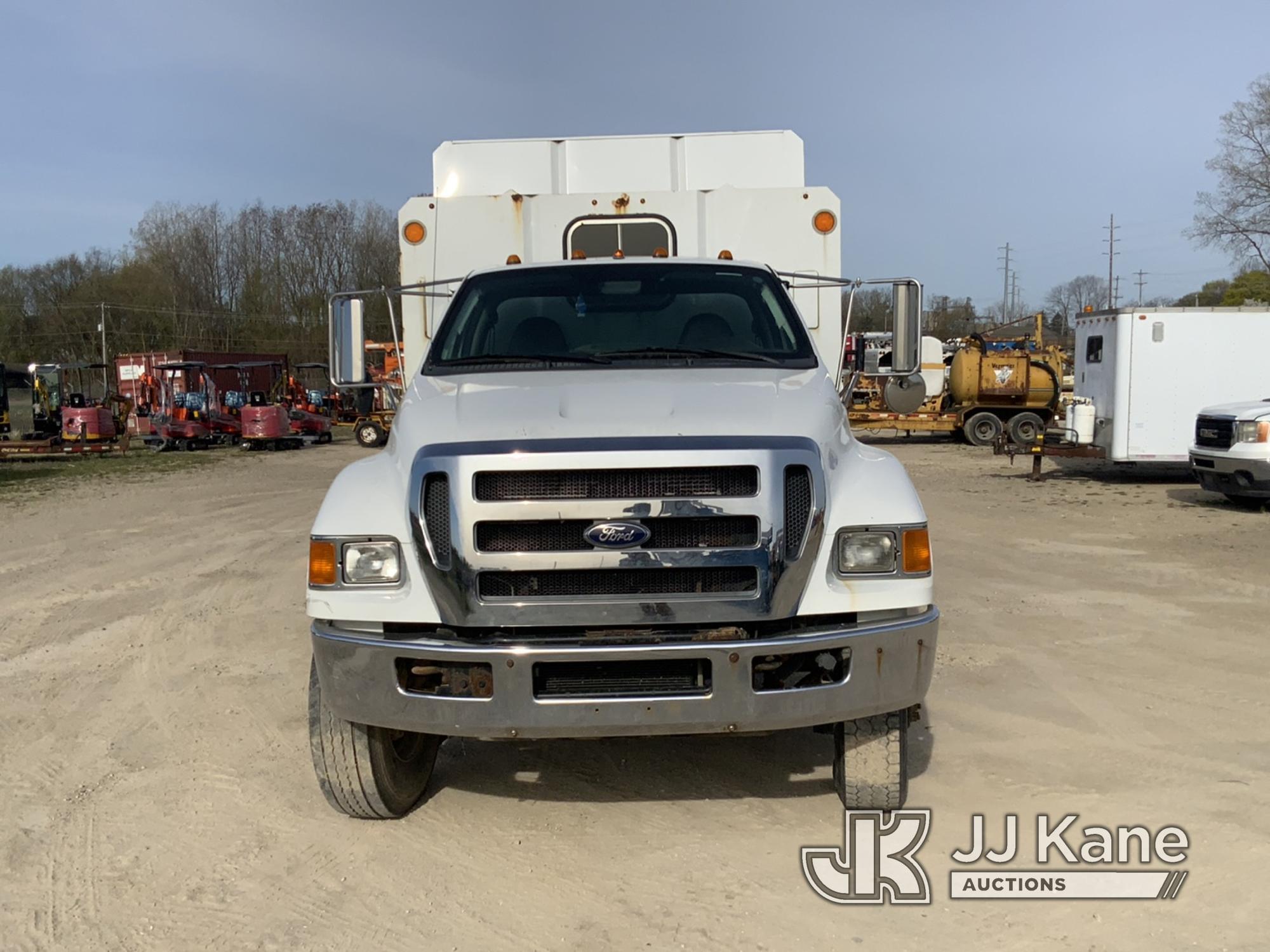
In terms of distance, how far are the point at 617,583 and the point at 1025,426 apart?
75.7ft

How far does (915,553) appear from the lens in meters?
3.46

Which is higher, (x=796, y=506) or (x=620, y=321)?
(x=620, y=321)

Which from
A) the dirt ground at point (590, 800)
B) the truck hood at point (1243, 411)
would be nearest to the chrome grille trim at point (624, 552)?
the dirt ground at point (590, 800)

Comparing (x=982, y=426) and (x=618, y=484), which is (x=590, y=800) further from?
(x=982, y=426)

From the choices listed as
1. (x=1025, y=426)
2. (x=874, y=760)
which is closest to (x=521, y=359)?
(x=874, y=760)

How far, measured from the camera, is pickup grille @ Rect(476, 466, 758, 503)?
3.36m

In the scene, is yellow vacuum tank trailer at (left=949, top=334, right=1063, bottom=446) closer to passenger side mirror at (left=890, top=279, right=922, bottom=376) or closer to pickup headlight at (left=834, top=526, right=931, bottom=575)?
passenger side mirror at (left=890, top=279, right=922, bottom=376)

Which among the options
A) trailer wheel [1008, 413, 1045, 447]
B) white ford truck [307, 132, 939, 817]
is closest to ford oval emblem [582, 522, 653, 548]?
white ford truck [307, 132, 939, 817]

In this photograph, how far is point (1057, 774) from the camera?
4395 millimetres

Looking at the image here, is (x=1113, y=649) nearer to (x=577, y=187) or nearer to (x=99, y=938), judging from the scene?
(x=577, y=187)

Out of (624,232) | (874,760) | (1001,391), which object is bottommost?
(874,760)

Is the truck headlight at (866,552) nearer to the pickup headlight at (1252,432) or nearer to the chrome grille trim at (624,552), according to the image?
the chrome grille trim at (624,552)

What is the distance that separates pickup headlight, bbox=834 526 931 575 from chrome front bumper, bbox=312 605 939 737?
18cm

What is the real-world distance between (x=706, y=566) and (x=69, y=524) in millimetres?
12295
